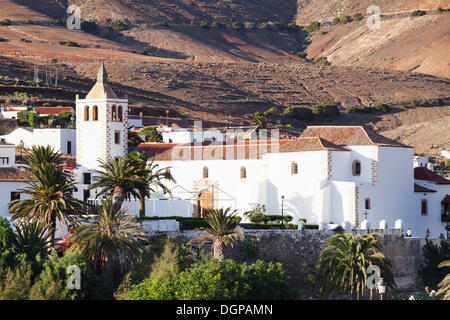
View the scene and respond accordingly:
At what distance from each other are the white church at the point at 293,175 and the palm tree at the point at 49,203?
10.4 m

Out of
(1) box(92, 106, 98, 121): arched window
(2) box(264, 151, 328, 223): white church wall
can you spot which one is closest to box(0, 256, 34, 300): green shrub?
(2) box(264, 151, 328, 223): white church wall

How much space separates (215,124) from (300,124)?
16828 mm

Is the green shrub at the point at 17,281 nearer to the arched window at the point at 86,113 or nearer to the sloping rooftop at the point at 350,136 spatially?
the arched window at the point at 86,113

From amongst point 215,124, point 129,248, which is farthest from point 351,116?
point 129,248

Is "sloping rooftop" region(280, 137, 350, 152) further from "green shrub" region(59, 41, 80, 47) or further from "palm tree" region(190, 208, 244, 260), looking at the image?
"green shrub" region(59, 41, 80, 47)

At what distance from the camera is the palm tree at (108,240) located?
135 ft

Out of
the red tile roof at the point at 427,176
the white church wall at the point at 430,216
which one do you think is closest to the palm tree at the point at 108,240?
the white church wall at the point at 430,216

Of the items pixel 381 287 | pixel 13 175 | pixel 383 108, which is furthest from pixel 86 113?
pixel 383 108

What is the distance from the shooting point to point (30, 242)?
4112cm

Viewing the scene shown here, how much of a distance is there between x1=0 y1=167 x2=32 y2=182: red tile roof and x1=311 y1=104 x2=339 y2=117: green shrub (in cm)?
7943

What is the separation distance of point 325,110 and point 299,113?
6.32m

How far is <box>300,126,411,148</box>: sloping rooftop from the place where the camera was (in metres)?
54.4

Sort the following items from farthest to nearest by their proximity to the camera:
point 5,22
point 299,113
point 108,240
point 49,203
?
point 5,22, point 299,113, point 49,203, point 108,240

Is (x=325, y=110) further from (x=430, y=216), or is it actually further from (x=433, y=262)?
(x=433, y=262)
